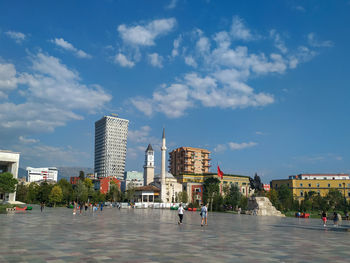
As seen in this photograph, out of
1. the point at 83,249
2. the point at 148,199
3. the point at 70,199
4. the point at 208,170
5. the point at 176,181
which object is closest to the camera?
the point at 83,249

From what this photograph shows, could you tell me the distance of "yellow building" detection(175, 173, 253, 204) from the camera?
106137 millimetres

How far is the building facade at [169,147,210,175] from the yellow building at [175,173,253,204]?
50.6ft

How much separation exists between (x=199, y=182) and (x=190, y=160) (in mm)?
23046

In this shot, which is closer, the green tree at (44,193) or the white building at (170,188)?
the green tree at (44,193)

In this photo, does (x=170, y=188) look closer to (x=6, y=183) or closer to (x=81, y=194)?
(x=81, y=194)

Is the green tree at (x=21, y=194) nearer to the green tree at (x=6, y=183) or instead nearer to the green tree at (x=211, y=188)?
the green tree at (x=6, y=183)

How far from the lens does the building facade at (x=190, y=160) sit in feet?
435

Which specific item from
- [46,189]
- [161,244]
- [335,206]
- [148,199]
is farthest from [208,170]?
[161,244]

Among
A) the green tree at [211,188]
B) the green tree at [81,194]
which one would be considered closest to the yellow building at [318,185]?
the green tree at [211,188]

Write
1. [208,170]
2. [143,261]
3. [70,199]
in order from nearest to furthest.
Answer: [143,261], [70,199], [208,170]

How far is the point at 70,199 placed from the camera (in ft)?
275

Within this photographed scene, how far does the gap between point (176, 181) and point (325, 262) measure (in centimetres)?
10494

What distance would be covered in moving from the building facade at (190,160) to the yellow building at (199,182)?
15436mm

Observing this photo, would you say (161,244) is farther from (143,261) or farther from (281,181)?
(281,181)
